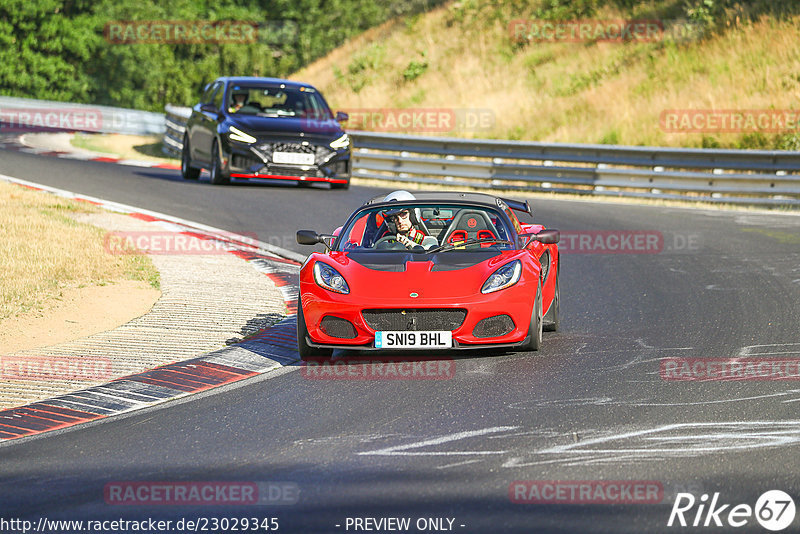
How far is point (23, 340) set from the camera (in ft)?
31.1

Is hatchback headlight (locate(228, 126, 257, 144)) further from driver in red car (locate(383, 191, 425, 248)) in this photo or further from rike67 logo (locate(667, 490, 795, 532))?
rike67 logo (locate(667, 490, 795, 532))

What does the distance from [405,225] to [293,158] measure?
1017cm

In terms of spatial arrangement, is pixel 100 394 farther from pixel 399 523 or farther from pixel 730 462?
pixel 730 462

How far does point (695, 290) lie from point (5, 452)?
24.8 feet

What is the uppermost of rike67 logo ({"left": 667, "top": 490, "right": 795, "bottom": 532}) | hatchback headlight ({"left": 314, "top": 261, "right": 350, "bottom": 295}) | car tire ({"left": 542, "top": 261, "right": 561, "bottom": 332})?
hatchback headlight ({"left": 314, "top": 261, "right": 350, "bottom": 295})

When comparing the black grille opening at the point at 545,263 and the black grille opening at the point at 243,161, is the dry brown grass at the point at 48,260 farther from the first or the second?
the black grille opening at the point at 545,263

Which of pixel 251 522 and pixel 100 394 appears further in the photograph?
pixel 100 394

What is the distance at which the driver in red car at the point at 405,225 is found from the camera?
9.80 meters

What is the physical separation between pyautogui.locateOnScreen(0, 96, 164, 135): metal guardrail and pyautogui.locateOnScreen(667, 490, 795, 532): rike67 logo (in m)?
32.1

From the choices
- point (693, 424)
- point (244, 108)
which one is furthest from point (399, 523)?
point (244, 108)

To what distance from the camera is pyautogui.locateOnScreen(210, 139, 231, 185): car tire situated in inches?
798

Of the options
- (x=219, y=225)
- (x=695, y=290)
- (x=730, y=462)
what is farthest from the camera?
(x=219, y=225)

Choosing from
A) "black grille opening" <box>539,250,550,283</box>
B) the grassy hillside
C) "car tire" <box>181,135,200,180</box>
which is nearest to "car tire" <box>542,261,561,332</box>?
"black grille opening" <box>539,250,550,283</box>

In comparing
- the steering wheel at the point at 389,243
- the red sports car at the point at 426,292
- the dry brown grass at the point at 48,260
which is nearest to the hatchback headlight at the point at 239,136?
the dry brown grass at the point at 48,260
